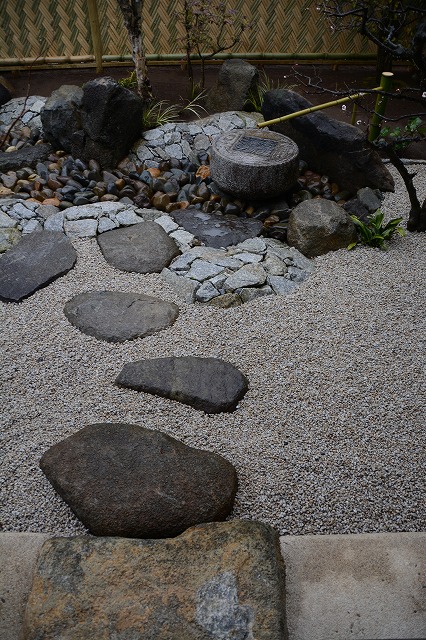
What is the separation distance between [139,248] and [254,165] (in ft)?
4.74

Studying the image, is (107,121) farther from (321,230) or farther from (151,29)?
(151,29)

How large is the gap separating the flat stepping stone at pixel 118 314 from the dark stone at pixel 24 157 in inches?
110

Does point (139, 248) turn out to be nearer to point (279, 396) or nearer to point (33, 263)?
point (33, 263)

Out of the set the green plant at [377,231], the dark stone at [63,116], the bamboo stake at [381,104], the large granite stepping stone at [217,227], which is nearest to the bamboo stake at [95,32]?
the dark stone at [63,116]

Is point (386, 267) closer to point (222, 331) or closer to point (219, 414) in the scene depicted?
point (222, 331)

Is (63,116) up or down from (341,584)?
up

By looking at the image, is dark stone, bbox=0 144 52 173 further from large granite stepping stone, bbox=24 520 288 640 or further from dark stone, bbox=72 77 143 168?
large granite stepping stone, bbox=24 520 288 640

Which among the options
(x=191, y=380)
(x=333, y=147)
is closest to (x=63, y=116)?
(x=333, y=147)

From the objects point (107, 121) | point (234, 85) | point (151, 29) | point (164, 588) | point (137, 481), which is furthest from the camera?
point (151, 29)

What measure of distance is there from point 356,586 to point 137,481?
112cm

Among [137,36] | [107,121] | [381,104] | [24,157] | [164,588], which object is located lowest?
[164,588]

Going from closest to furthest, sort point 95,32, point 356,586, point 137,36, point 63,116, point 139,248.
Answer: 1. point 356,586
2. point 139,248
3. point 63,116
4. point 137,36
5. point 95,32

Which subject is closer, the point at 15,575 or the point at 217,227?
the point at 15,575

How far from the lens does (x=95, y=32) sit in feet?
26.0
